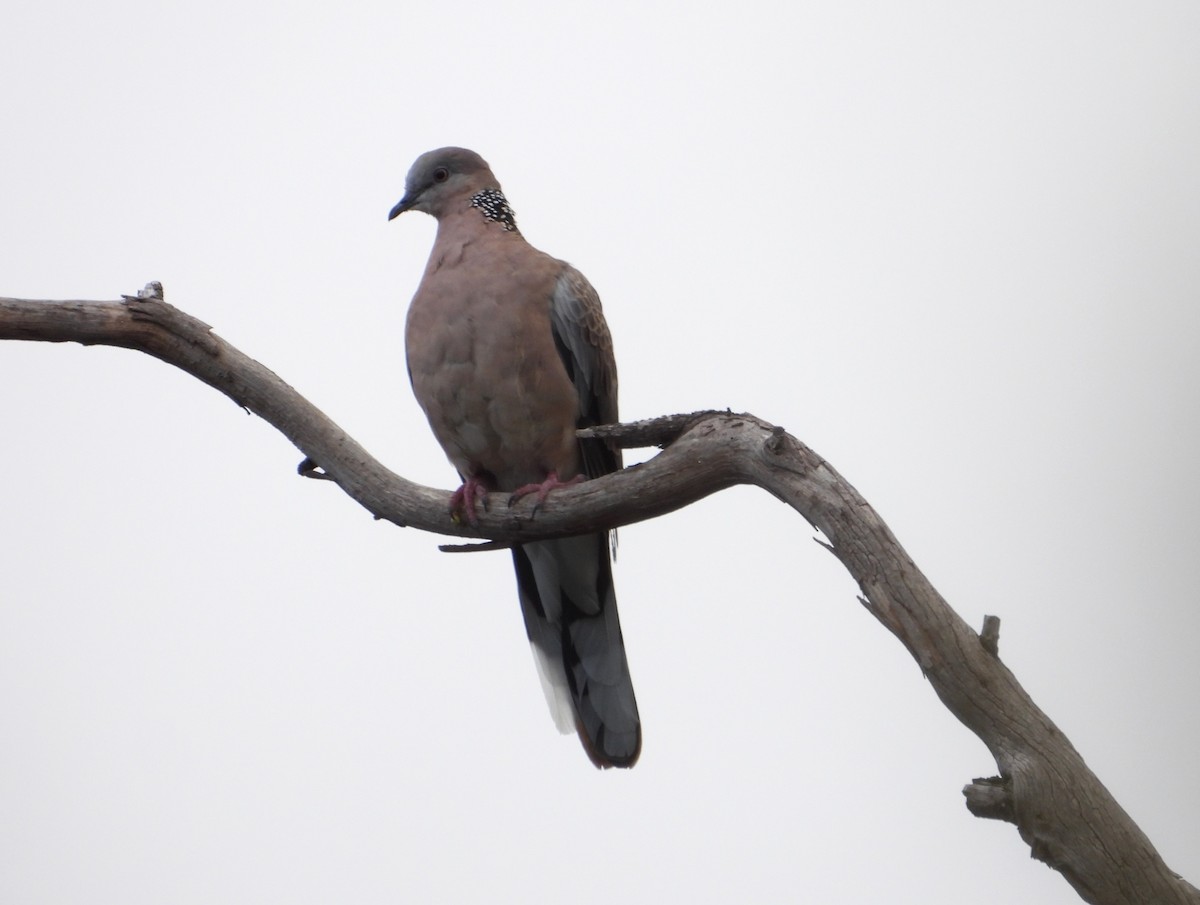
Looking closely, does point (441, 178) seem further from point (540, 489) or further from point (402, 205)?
point (540, 489)

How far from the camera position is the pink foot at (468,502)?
10.9 ft

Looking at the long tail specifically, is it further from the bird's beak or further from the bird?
the bird's beak

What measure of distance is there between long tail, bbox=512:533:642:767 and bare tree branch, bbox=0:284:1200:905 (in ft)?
1.86

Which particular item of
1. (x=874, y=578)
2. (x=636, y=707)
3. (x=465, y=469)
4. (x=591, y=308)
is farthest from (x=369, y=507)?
(x=874, y=578)

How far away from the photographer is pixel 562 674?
3.93 m

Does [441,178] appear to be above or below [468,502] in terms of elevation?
above

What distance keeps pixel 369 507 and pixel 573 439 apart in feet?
2.10

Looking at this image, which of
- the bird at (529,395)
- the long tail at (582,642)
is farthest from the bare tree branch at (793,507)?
the long tail at (582,642)

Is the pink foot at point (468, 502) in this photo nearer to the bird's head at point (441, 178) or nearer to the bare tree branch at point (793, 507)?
the bare tree branch at point (793, 507)

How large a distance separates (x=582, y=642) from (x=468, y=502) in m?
0.83

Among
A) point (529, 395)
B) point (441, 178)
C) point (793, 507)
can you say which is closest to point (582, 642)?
point (529, 395)

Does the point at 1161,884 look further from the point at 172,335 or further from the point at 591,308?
the point at 172,335

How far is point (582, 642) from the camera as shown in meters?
3.94

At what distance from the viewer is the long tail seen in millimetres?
3816
